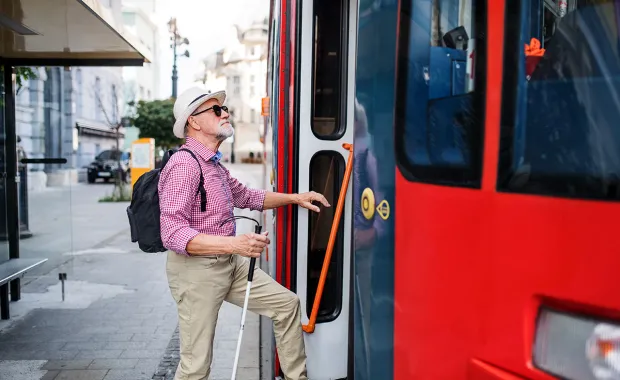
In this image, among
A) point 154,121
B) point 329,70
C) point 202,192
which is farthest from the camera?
point 154,121

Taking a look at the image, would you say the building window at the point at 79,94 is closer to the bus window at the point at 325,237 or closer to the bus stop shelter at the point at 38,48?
the bus stop shelter at the point at 38,48

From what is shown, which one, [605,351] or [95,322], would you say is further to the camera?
[95,322]

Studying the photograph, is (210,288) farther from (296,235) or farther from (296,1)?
(296,1)

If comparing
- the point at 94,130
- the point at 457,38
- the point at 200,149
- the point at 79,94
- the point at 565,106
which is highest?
the point at 79,94

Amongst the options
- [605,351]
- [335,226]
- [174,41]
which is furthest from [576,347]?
[174,41]

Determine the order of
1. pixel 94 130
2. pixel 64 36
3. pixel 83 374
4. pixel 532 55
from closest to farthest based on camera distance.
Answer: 1. pixel 532 55
2. pixel 83 374
3. pixel 64 36
4. pixel 94 130

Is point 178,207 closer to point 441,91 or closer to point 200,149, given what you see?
point 200,149

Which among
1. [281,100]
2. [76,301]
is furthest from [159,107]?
[281,100]

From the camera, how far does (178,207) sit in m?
2.73

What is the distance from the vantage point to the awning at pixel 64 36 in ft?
15.3

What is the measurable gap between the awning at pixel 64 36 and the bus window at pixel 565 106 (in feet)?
12.8

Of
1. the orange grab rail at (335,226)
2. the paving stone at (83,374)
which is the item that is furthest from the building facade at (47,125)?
the orange grab rail at (335,226)

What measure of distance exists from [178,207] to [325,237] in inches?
43.0

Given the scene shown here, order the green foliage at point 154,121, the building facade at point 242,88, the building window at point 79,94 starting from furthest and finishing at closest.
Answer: the building facade at point 242,88
the building window at point 79,94
the green foliage at point 154,121
